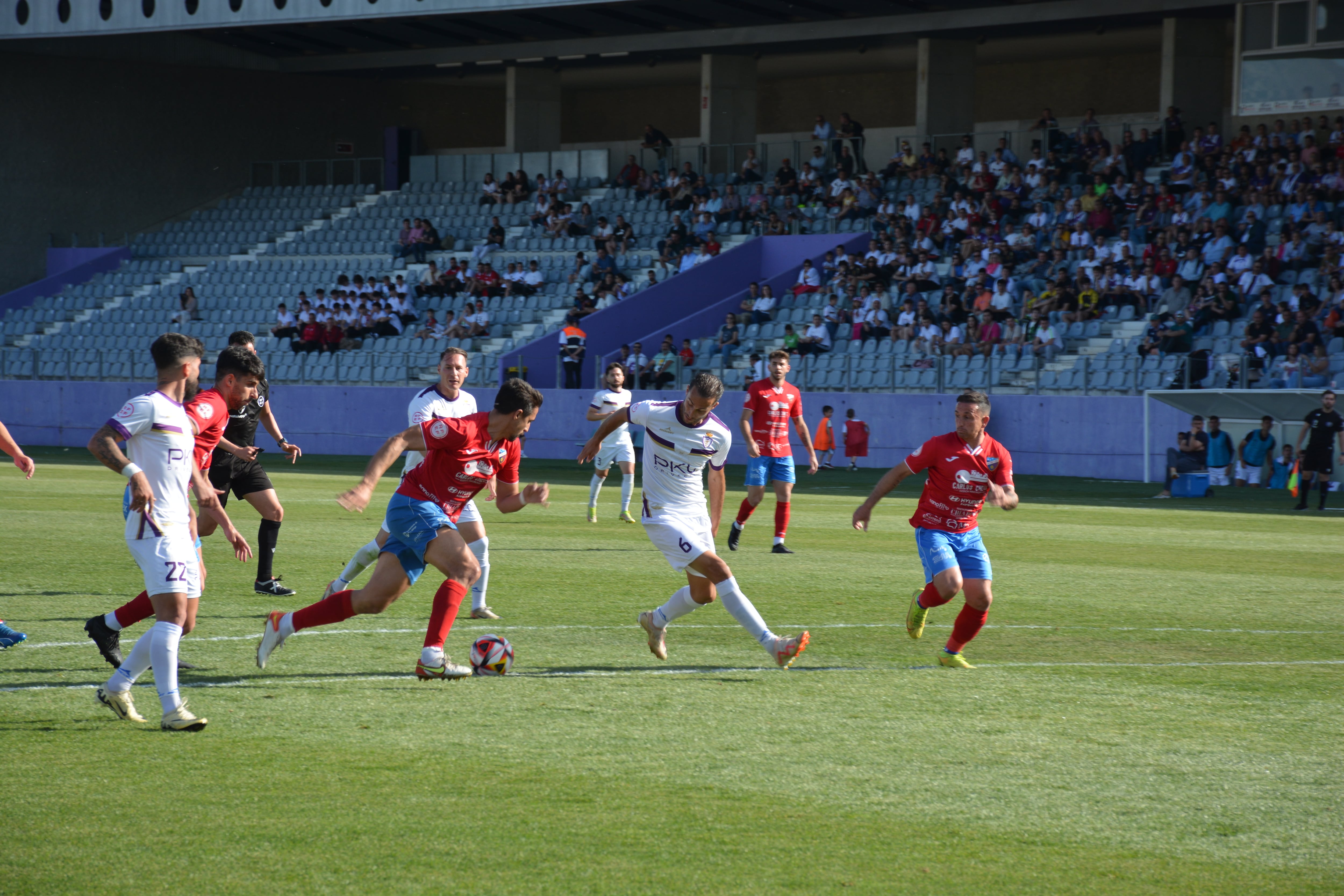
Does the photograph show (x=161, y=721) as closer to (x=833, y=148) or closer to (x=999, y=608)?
(x=999, y=608)

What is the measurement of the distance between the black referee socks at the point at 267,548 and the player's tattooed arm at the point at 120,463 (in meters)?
5.02

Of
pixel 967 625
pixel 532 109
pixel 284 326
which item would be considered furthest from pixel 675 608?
pixel 532 109

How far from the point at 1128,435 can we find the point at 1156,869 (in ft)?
84.3

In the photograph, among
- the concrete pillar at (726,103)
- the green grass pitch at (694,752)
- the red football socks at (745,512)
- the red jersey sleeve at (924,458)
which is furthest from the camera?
the concrete pillar at (726,103)

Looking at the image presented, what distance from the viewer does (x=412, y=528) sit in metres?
7.82

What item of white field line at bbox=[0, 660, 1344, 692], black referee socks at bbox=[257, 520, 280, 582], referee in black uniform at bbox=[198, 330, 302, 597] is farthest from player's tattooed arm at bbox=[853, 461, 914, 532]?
black referee socks at bbox=[257, 520, 280, 582]

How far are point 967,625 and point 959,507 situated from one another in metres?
0.78

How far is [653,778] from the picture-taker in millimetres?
5996

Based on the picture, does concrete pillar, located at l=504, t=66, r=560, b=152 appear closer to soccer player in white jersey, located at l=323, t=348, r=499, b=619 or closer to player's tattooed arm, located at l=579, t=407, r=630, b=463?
soccer player in white jersey, located at l=323, t=348, r=499, b=619

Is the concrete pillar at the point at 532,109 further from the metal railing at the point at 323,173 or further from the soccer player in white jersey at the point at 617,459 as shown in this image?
the soccer player in white jersey at the point at 617,459

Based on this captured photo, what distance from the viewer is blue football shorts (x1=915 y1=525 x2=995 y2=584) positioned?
29.5 feet

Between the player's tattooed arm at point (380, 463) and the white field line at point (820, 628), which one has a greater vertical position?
the player's tattooed arm at point (380, 463)

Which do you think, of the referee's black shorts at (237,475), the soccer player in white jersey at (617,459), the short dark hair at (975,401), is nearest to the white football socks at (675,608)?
the short dark hair at (975,401)

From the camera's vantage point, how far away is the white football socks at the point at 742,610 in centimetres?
842
